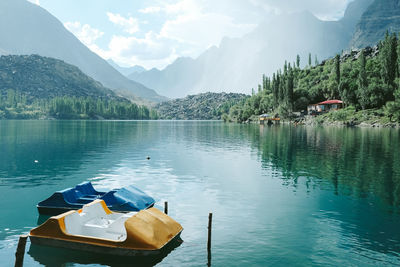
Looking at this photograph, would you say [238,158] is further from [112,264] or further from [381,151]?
[112,264]

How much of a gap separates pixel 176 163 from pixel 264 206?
101 feet

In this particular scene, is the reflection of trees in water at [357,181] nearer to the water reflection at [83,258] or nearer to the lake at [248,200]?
the lake at [248,200]

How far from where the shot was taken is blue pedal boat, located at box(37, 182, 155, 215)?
2803 centimetres

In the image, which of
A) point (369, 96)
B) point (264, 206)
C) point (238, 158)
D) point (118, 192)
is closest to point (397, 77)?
point (369, 96)

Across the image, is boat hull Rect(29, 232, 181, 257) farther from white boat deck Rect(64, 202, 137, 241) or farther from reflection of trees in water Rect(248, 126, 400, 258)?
reflection of trees in water Rect(248, 126, 400, 258)

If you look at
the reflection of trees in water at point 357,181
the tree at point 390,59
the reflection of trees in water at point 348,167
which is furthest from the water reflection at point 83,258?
the tree at point 390,59

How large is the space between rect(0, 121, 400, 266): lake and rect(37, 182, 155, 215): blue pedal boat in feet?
5.73

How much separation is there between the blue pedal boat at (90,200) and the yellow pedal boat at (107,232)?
2.96 metres

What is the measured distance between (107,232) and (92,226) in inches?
46.3

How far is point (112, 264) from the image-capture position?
20156 millimetres

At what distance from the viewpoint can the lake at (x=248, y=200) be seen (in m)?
21.4

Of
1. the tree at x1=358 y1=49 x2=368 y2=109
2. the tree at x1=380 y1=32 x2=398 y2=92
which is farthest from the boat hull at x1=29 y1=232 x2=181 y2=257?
the tree at x1=358 y1=49 x2=368 y2=109

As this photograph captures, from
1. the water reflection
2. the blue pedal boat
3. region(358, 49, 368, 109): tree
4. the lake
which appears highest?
region(358, 49, 368, 109): tree

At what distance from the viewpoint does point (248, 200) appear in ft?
116
